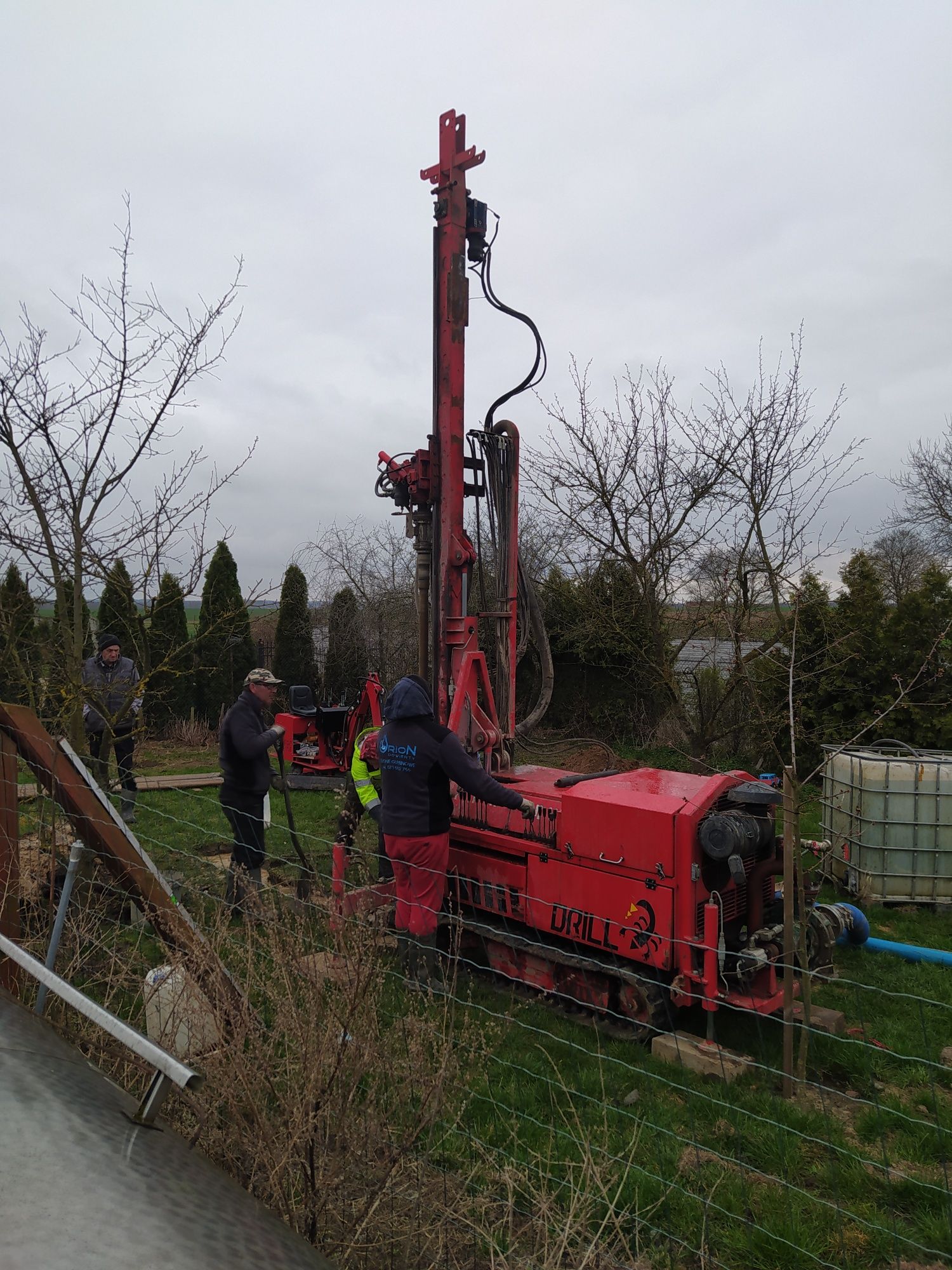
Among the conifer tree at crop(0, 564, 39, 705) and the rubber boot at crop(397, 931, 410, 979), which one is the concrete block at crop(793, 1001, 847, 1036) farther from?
the conifer tree at crop(0, 564, 39, 705)

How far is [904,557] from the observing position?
21109mm

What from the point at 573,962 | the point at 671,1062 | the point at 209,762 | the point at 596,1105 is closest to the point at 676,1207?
the point at 596,1105

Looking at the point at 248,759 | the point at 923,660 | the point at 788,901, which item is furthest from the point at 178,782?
the point at 923,660

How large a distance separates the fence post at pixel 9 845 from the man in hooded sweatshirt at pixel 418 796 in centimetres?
196

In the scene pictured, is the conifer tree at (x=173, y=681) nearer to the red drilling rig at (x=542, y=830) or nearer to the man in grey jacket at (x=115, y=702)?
the man in grey jacket at (x=115, y=702)

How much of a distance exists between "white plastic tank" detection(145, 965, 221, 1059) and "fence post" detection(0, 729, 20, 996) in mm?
610

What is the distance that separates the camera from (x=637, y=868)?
14.6 feet

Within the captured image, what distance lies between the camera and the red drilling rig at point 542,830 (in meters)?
4.34

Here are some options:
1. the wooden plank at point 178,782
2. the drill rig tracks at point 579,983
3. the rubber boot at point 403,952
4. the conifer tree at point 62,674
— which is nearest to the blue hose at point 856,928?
the drill rig tracks at point 579,983

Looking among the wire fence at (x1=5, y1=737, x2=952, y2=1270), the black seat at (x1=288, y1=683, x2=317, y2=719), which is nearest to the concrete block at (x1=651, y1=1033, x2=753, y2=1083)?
the wire fence at (x1=5, y1=737, x2=952, y2=1270)

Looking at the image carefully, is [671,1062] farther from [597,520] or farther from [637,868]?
[597,520]

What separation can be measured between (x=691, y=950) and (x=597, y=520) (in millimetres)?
7376

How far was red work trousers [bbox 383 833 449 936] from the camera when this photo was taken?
4.86 metres

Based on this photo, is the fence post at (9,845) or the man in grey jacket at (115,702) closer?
the fence post at (9,845)
